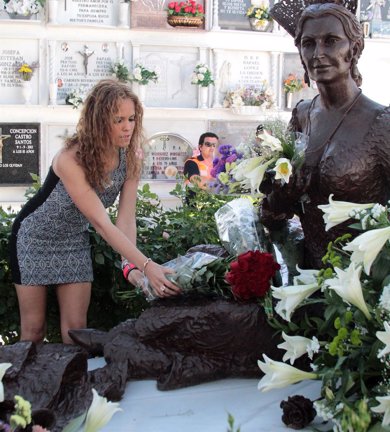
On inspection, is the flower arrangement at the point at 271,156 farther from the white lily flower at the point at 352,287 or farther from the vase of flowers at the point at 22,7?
the vase of flowers at the point at 22,7

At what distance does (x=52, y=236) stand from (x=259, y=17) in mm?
9612

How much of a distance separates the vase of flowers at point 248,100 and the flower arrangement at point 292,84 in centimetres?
34

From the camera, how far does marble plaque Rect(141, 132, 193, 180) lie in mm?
11438

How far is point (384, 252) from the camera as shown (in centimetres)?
179

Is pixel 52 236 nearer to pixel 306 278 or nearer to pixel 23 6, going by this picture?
pixel 306 278

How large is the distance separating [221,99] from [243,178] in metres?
9.71

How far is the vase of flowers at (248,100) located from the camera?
Answer: 11.6 m

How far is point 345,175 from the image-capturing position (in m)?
2.31

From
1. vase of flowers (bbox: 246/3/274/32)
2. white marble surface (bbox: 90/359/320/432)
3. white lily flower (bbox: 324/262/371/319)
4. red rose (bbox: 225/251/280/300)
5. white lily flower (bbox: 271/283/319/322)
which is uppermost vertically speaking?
vase of flowers (bbox: 246/3/274/32)

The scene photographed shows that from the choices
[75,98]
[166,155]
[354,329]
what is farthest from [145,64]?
[354,329]

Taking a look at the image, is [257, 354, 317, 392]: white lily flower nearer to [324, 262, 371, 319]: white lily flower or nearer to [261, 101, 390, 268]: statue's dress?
[324, 262, 371, 319]: white lily flower

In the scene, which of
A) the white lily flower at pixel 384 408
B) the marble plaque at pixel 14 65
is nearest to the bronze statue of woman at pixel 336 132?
the white lily flower at pixel 384 408

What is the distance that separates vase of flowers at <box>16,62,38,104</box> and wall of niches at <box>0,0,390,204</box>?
3.6 inches

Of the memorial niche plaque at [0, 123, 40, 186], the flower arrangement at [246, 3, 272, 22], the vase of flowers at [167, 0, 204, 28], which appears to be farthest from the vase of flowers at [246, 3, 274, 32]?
the memorial niche plaque at [0, 123, 40, 186]
